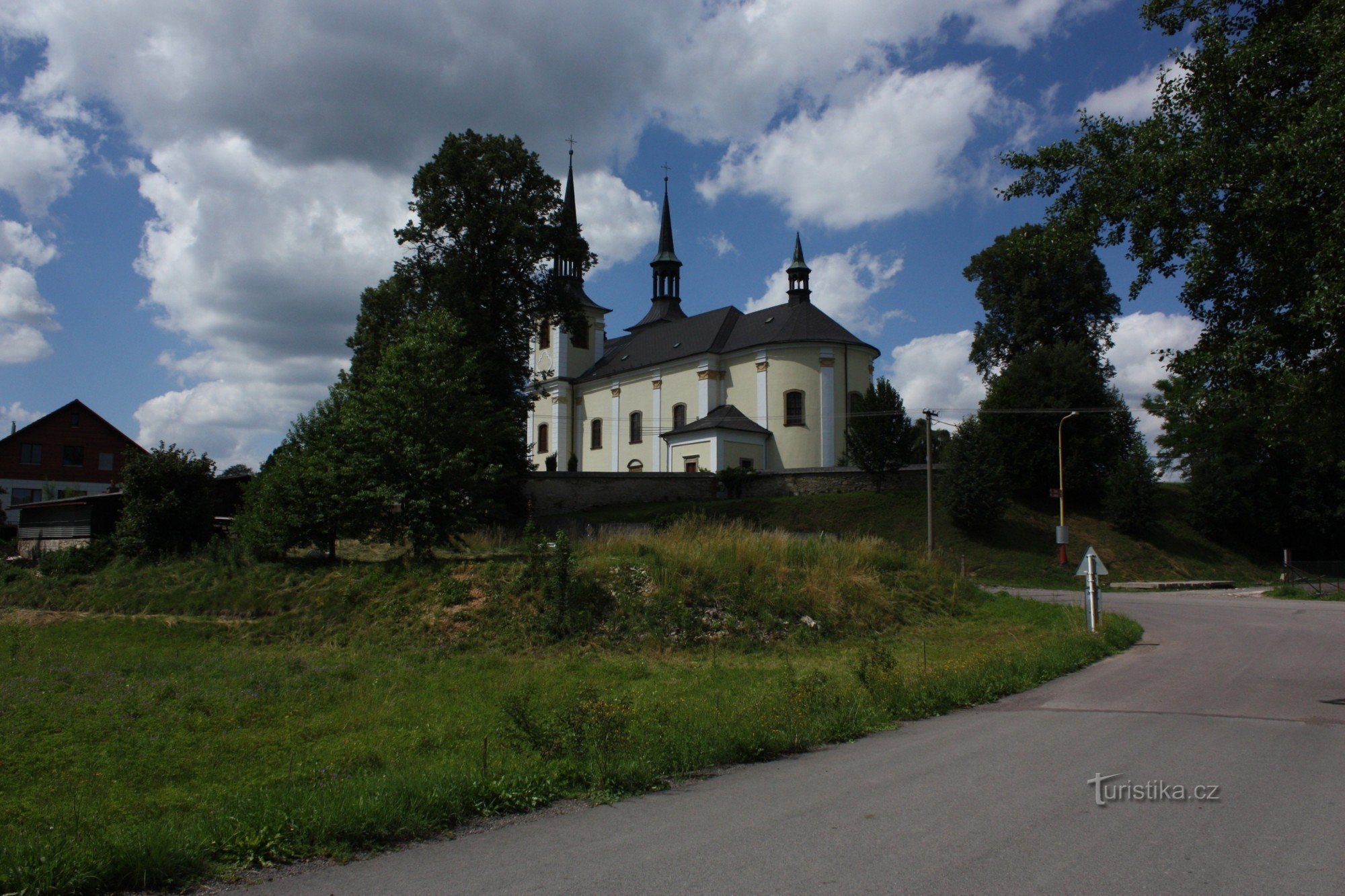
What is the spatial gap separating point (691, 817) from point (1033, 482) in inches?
1610

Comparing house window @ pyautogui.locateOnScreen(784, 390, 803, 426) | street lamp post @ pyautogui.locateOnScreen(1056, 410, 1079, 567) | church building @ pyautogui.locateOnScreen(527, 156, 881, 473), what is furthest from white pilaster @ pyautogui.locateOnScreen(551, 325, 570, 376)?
street lamp post @ pyautogui.locateOnScreen(1056, 410, 1079, 567)

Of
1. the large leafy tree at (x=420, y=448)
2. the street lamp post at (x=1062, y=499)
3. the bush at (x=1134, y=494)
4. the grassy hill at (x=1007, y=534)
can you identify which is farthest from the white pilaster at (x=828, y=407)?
the large leafy tree at (x=420, y=448)

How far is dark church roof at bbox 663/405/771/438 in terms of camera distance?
158ft

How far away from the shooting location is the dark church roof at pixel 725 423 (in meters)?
48.2

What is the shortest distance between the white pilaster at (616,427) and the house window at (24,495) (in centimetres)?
3599

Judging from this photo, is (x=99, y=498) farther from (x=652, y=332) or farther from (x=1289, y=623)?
(x=652, y=332)

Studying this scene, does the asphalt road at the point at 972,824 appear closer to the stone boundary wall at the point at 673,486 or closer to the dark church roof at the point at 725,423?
the stone boundary wall at the point at 673,486

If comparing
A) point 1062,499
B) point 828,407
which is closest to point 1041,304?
point 828,407

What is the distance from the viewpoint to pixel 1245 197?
972 centimetres

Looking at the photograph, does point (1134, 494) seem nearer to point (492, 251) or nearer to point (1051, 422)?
point (1051, 422)

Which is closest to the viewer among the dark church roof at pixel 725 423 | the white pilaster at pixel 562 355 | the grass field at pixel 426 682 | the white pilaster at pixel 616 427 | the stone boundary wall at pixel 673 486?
the grass field at pixel 426 682

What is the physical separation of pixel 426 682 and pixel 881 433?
32.5m

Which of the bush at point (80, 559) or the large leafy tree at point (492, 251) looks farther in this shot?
the large leafy tree at point (492, 251)

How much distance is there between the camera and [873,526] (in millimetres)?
39062
